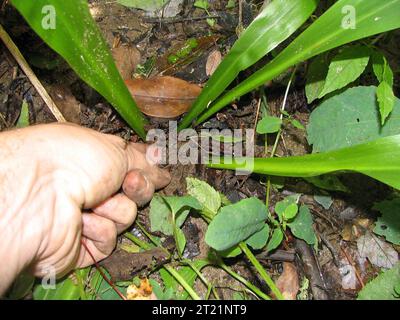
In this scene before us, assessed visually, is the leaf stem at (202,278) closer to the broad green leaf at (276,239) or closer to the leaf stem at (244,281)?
the leaf stem at (244,281)

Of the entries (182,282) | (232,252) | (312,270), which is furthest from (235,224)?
(312,270)

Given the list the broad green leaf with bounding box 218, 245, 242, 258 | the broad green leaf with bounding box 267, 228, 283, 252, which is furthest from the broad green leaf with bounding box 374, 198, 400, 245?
the broad green leaf with bounding box 218, 245, 242, 258

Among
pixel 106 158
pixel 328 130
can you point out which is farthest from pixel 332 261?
pixel 106 158

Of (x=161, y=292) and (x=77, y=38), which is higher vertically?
(x=77, y=38)

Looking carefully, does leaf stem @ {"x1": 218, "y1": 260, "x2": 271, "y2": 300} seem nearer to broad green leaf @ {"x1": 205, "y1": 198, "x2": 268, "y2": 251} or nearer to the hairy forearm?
broad green leaf @ {"x1": 205, "y1": 198, "x2": 268, "y2": 251}

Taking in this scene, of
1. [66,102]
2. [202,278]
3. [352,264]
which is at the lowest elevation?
[352,264]

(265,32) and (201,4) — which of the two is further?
(201,4)

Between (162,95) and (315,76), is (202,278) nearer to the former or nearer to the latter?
(162,95)
